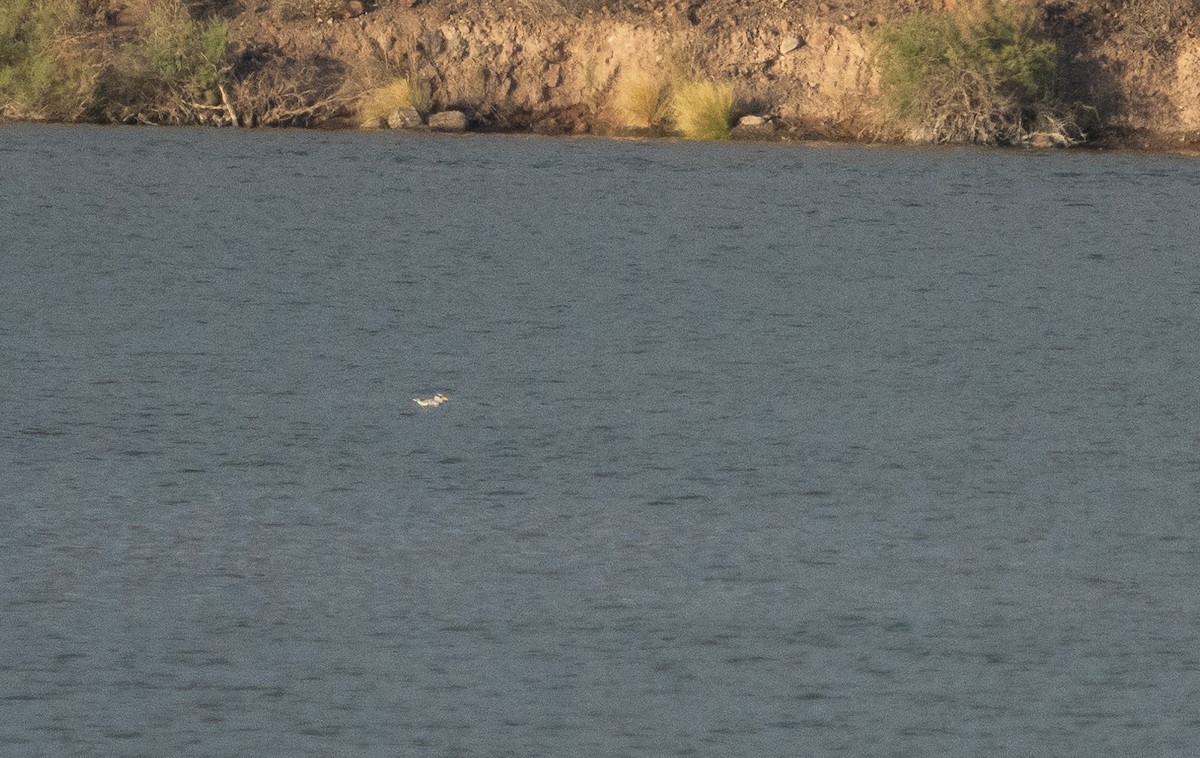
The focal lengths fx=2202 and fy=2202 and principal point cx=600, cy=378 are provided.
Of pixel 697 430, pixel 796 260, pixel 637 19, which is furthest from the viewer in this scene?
pixel 637 19

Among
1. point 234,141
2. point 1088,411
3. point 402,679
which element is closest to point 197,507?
A: point 402,679

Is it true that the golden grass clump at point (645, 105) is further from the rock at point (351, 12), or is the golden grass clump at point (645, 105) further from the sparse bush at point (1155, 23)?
the sparse bush at point (1155, 23)

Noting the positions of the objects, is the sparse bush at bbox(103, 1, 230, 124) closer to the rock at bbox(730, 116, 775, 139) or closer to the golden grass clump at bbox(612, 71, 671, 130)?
the golden grass clump at bbox(612, 71, 671, 130)

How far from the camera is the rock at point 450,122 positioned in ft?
127

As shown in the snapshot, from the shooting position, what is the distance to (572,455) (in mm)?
13578

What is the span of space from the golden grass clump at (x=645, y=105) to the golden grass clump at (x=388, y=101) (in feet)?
11.6

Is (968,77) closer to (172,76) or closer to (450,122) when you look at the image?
(450,122)

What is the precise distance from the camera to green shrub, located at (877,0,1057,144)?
36750 mm

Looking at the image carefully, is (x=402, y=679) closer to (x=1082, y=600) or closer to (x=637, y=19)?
(x=1082, y=600)

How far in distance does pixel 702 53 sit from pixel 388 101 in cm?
564

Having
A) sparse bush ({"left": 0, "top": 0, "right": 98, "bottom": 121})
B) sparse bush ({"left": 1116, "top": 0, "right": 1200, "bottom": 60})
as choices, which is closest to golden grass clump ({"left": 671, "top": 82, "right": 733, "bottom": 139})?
sparse bush ({"left": 1116, "top": 0, "right": 1200, "bottom": 60})

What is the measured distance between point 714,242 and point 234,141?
1331 centimetres

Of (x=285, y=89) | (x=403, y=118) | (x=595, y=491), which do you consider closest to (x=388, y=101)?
(x=403, y=118)

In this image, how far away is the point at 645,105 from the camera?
38781 mm
